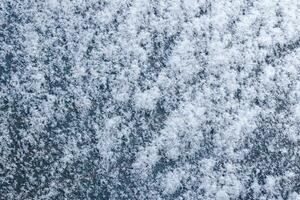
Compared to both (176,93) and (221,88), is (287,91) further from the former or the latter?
(176,93)

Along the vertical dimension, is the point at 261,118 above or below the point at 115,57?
below

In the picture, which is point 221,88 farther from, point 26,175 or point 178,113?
point 26,175

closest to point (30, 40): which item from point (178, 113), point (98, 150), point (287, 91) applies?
point (98, 150)

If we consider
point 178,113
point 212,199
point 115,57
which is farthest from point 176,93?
point 212,199

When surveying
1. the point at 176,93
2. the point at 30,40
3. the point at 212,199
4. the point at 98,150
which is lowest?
the point at 212,199

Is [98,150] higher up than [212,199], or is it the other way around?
[98,150]
